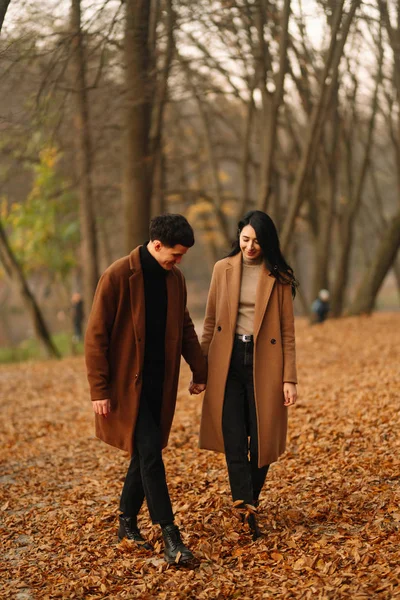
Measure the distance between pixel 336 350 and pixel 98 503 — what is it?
27.4ft

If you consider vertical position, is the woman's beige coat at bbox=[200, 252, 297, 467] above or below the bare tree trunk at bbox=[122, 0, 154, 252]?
below

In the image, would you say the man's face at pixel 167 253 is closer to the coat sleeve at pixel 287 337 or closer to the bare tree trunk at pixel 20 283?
the coat sleeve at pixel 287 337

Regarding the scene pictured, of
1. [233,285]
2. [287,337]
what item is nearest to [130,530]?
[287,337]

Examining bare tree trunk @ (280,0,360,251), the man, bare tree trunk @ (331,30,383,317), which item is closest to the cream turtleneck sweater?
the man

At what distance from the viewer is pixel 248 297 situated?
496 centimetres

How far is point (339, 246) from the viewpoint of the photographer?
763 inches

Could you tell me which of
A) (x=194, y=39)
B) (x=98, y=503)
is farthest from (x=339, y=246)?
(x=98, y=503)

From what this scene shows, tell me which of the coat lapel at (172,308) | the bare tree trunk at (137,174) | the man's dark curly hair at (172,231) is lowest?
the coat lapel at (172,308)

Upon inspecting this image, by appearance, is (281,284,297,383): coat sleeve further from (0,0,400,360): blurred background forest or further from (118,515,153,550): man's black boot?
(0,0,400,360): blurred background forest

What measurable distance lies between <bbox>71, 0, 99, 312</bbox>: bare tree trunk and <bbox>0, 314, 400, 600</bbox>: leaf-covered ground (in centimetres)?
439

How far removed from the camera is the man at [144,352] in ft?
15.0

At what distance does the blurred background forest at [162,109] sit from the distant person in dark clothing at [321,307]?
90 centimetres

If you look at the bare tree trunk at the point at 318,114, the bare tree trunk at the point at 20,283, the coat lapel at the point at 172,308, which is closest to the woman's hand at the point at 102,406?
the coat lapel at the point at 172,308

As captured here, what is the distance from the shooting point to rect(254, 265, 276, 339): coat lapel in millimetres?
4853
